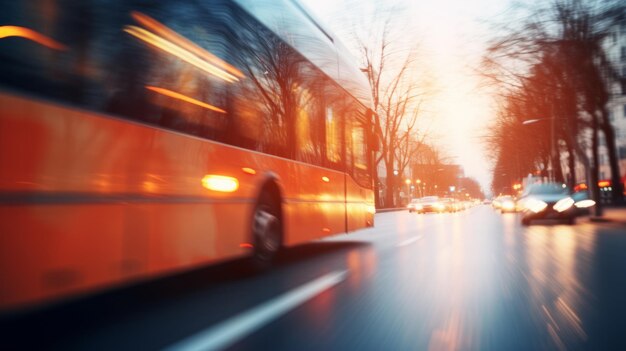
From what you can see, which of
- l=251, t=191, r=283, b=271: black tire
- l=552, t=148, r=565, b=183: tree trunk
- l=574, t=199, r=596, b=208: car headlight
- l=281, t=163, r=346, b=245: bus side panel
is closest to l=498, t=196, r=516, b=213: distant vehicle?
l=552, t=148, r=565, b=183: tree trunk

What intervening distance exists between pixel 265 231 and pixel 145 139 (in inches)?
112

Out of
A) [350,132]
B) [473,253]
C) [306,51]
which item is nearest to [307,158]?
[306,51]

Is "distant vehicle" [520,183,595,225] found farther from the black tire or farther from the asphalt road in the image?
the black tire

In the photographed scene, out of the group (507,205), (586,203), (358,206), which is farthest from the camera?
(507,205)

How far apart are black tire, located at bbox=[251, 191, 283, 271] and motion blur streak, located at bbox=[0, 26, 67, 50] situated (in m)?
3.54

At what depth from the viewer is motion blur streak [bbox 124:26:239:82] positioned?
16.4 ft

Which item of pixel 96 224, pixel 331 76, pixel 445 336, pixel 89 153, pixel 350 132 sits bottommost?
pixel 445 336

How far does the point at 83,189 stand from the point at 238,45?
10.5ft

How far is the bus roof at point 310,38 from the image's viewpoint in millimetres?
7766

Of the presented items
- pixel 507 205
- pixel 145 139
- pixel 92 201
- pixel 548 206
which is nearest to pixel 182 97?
pixel 145 139

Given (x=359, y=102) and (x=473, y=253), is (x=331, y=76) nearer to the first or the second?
(x=359, y=102)

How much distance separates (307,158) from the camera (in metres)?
9.34

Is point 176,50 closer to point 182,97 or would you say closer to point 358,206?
point 182,97

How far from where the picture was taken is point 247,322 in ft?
15.1
